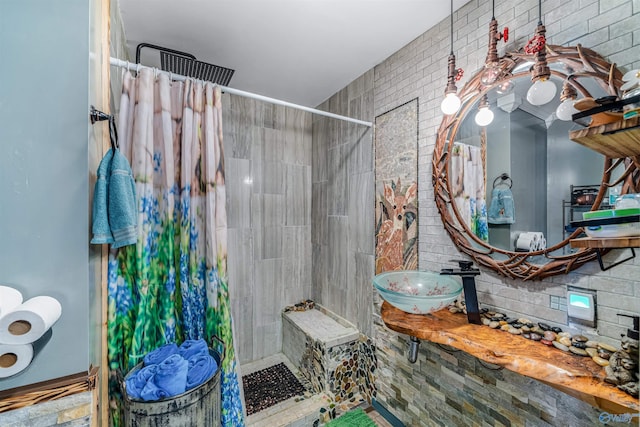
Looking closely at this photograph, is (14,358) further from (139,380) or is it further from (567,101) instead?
(567,101)

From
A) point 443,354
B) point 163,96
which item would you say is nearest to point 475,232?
point 443,354

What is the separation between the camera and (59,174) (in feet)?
2.56

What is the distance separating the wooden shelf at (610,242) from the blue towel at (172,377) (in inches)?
61.7

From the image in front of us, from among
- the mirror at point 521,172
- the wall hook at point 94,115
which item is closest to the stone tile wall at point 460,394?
the mirror at point 521,172

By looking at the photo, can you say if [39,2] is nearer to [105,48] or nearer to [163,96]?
[105,48]

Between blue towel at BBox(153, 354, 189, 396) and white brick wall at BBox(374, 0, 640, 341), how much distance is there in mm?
1427

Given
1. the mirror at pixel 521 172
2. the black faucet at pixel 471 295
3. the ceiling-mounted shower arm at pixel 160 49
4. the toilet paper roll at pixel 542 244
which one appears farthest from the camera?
the ceiling-mounted shower arm at pixel 160 49

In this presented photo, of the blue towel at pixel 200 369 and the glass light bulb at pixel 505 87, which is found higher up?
the glass light bulb at pixel 505 87

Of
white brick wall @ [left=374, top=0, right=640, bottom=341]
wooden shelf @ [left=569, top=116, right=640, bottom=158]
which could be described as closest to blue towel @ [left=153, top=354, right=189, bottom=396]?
white brick wall @ [left=374, top=0, right=640, bottom=341]

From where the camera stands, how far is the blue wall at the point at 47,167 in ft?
2.39

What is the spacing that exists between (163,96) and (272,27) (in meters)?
0.82

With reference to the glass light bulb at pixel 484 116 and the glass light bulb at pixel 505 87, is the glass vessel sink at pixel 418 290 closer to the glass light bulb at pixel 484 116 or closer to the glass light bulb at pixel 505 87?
the glass light bulb at pixel 484 116

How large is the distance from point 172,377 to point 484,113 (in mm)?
1958

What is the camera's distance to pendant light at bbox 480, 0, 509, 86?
116cm
